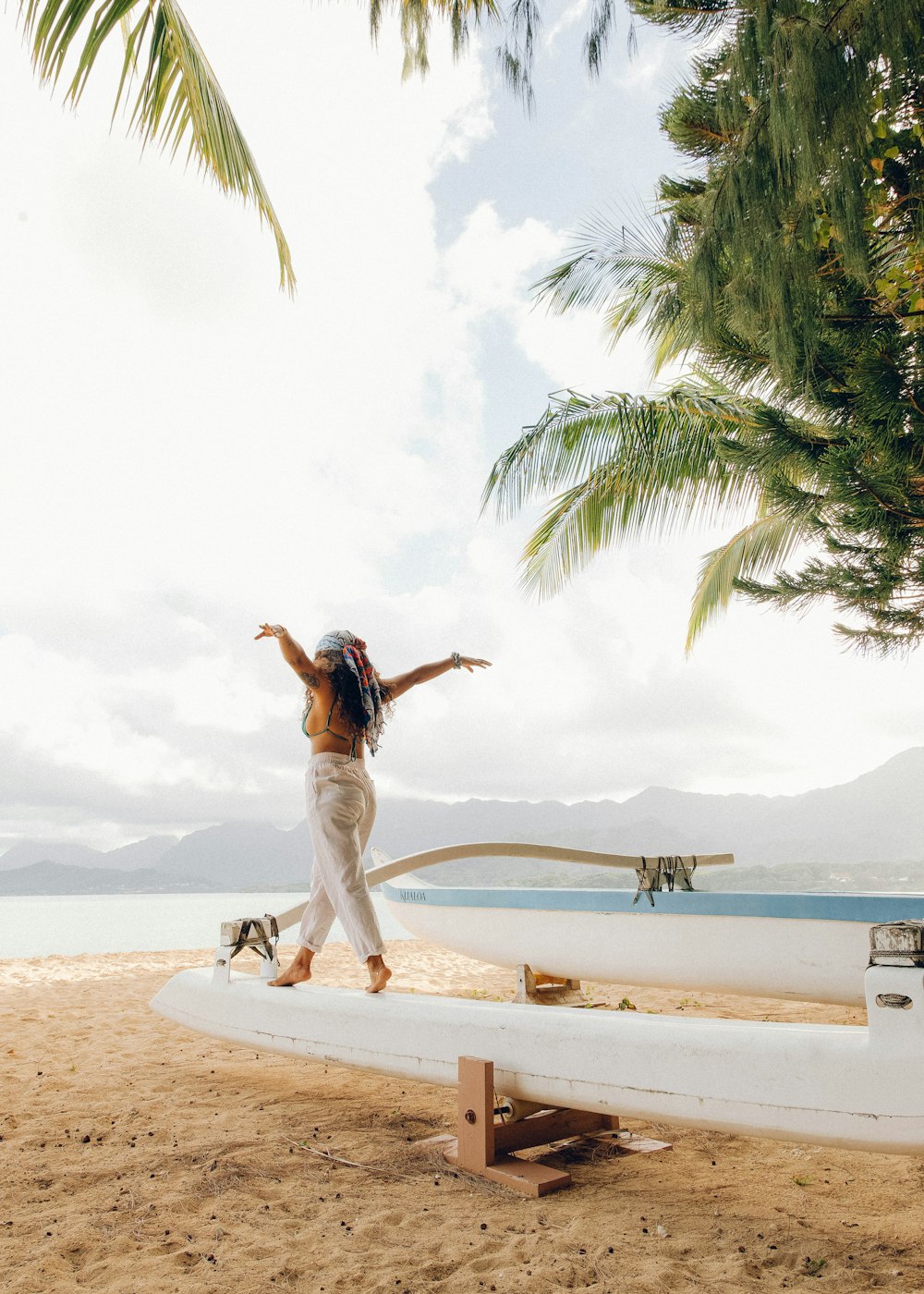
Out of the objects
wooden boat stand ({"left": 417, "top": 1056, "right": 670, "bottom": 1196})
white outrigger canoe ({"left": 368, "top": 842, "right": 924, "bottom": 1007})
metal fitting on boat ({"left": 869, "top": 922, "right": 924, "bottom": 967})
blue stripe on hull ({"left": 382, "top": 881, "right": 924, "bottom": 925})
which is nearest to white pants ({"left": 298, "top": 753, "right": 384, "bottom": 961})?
wooden boat stand ({"left": 417, "top": 1056, "right": 670, "bottom": 1196})

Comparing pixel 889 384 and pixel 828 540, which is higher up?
pixel 889 384

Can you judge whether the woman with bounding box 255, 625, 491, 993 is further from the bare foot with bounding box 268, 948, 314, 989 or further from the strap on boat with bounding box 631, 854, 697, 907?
the strap on boat with bounding box 631, 854, 697, 907

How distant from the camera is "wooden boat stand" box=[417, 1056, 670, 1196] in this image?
224 cm

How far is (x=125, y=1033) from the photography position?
429cm

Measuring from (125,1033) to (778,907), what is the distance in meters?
3.08

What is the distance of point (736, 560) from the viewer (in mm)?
6738

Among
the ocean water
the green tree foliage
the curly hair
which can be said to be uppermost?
the green tree foliage

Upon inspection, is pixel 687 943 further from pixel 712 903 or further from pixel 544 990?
pixel 544 990

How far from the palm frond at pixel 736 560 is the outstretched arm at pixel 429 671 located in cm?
376

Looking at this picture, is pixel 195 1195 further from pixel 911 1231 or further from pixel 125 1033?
pixel 125 1033

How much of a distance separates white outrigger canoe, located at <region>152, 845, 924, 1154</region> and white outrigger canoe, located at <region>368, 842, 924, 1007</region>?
103 centimetres

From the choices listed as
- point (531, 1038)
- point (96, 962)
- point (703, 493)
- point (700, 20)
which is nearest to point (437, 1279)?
point (531, 1038)

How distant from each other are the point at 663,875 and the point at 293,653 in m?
2.00

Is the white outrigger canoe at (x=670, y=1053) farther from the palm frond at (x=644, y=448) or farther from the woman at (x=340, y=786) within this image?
the palm frond at (x=644, y=448)
